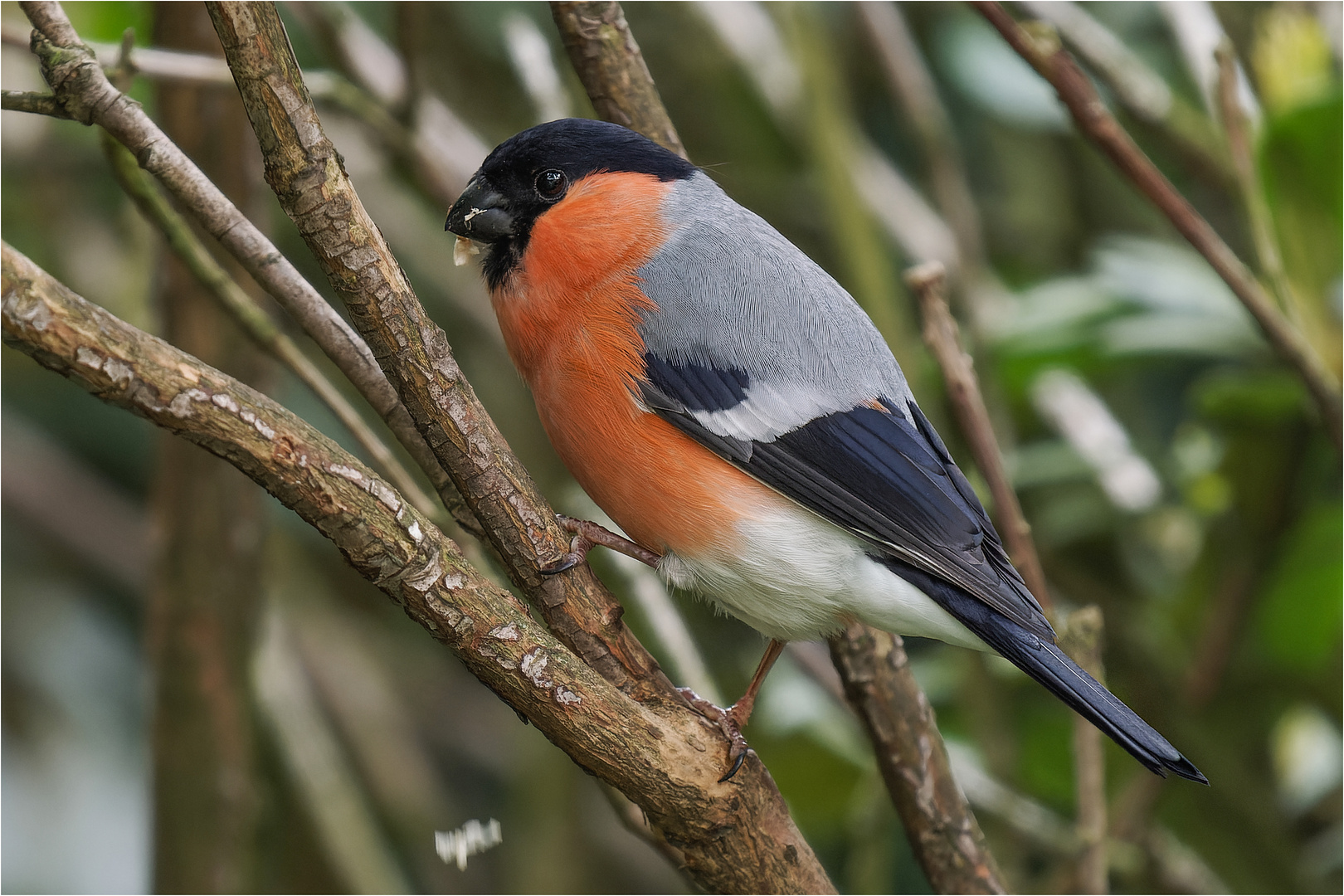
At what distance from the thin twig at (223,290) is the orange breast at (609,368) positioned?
0.31 meters

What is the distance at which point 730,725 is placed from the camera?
1.81 m

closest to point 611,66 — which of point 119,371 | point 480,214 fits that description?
point 480,214

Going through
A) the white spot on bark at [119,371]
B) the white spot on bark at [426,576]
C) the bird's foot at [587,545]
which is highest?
the white spot on bark at [119,371]

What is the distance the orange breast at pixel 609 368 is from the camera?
6.47ft

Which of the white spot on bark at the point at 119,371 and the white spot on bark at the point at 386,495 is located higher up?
the white spot on bark at the point at 119,371

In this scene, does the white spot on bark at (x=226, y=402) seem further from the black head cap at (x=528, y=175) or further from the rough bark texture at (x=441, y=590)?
the black head cap at (x=528, y=175)

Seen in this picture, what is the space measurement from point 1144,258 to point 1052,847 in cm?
138

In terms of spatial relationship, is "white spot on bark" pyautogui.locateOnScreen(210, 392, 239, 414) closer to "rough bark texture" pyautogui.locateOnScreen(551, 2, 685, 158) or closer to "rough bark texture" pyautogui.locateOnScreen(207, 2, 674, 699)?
"rough bark texture" pyautogui.locateOnScreen(207, 2, 674, 699)

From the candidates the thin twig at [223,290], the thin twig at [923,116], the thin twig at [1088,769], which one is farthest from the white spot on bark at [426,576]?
the thin twig at [923,116]

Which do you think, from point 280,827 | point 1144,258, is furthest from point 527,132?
point 280,827

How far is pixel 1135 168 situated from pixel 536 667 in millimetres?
1491

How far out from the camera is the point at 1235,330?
106 inches

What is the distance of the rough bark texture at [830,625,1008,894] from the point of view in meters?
2.13

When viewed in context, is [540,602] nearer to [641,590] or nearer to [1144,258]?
[641,590]
